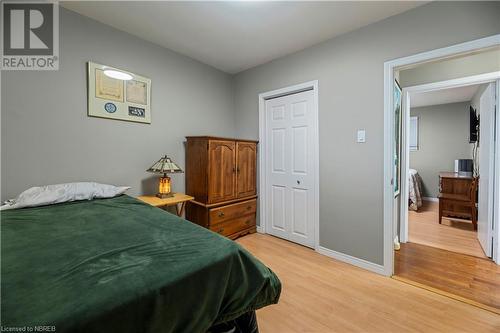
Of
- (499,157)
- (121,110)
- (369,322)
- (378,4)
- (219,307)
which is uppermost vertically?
(378,4)

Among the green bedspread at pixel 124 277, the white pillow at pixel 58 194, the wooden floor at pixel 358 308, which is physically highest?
the white pillow at pixel 58 194

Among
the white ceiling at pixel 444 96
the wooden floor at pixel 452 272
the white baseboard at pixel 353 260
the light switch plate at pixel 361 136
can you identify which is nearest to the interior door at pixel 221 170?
the white baseboard at pixel 353 260

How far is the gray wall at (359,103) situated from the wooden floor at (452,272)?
17.9 inches

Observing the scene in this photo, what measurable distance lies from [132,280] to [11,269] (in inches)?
18.8

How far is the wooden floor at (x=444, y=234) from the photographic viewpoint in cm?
279

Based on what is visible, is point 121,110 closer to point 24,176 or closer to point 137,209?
point 24,176

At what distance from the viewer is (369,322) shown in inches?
61.2

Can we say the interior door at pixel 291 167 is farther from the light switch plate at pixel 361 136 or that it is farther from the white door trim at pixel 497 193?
the white door trim at pixel 497 193

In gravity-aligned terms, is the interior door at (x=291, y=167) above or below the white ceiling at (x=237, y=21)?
below

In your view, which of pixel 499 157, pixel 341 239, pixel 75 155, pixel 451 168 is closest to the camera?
pixel 75 155

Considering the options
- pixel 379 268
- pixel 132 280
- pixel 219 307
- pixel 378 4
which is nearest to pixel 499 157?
pixel 379 268

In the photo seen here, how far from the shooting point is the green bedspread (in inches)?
25.4

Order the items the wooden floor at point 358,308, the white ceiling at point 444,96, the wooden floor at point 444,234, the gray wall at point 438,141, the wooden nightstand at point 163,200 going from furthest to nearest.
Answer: the gray wall at point 438,141 → the white ceiling at point 444,96 → the wooden floor at point 444,234 → the wooden nightstand at point 163,200 → the wooden floor at point 358,308

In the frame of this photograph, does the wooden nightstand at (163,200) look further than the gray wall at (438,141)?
No
